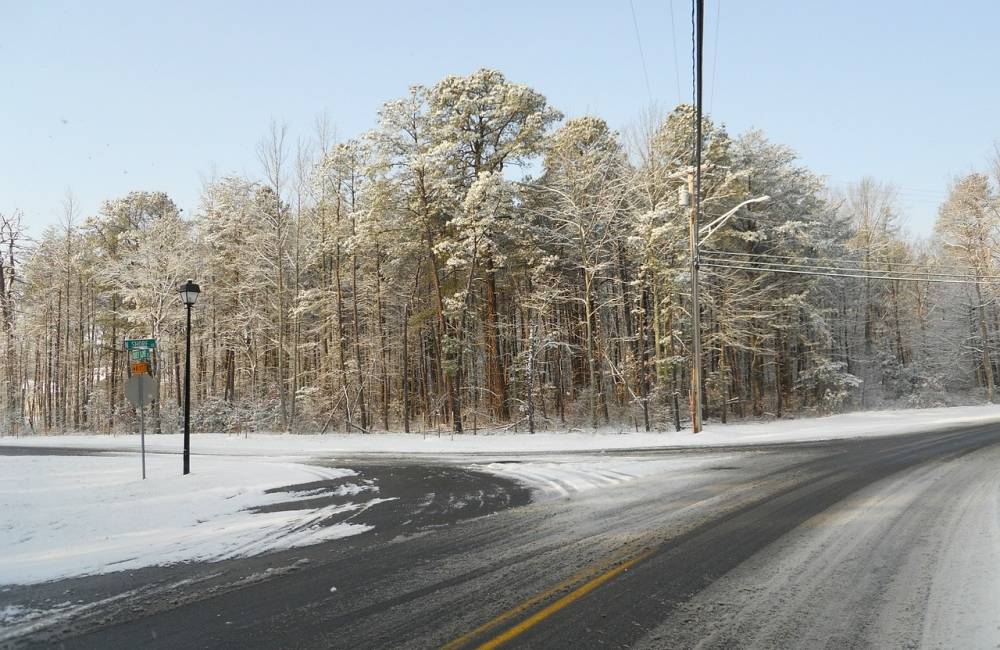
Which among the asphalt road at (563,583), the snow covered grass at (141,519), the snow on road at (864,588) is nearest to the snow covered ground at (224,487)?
the snow covered grass at (141,519)

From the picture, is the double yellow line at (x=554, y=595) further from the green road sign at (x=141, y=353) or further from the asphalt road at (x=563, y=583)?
the green road sign at (x=141, y=353)

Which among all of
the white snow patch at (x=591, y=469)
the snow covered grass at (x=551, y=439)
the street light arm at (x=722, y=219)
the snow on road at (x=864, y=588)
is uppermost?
the street light arm at (x=722, y=219)

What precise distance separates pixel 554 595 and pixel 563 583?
0.33m

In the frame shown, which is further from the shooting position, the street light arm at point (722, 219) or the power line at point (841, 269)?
the power line at point (841, 269)

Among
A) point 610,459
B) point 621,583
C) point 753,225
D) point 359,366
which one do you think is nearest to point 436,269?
point 359,366

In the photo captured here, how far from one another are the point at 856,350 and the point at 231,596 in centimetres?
4903

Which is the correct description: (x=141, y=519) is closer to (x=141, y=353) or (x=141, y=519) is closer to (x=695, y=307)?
(x=141, y=353)

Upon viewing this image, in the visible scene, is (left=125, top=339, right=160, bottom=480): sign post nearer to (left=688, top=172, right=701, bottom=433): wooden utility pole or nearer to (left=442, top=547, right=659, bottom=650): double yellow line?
(left=442, top=547, right=659, bottom=650): double yellow line

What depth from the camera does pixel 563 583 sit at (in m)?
5.15

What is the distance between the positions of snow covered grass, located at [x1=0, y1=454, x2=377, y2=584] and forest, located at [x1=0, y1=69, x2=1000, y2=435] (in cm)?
1424

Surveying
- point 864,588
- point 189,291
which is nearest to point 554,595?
point 864,588

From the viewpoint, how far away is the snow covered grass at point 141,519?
6.74 meters

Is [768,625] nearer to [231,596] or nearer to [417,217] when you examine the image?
[231,596]

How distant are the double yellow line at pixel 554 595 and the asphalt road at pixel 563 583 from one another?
0.06ft
